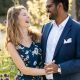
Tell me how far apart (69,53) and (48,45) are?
0.25 metres

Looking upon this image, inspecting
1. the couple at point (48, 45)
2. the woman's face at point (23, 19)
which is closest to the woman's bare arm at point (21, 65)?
the couple at point (48, 45)

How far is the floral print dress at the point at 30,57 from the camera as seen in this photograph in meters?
4.06

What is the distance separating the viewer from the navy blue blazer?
3727 mm

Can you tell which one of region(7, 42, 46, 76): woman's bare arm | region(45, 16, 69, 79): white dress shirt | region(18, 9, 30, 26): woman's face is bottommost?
region(7, 42, 46, 76): woman's bare arm

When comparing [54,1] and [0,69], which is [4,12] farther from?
[54,1]

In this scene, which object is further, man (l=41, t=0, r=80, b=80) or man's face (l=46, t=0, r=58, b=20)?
man's face (l=46, t=0, r=58, b=20)

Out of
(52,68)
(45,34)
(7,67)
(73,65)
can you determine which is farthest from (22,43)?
(7,67)

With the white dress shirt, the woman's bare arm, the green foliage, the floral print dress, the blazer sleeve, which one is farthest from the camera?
the green foliage

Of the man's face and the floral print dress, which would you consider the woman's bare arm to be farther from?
the man's face

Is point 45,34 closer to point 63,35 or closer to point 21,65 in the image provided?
point 63,35

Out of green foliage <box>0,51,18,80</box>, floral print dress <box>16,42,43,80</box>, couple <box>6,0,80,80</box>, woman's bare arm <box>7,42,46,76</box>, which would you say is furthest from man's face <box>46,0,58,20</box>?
green foliage <box>0,51,18,80</box>

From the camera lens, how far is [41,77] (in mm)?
4074

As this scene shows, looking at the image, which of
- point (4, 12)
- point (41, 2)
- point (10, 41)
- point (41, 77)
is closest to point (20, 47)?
point (10, 41)

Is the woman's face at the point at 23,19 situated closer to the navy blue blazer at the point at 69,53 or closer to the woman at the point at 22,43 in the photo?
Answer: the woman at the point at 22,43
